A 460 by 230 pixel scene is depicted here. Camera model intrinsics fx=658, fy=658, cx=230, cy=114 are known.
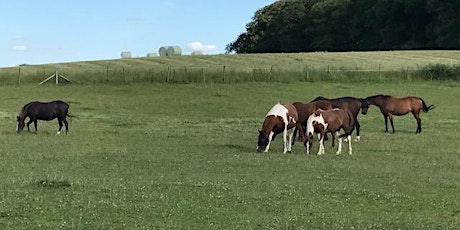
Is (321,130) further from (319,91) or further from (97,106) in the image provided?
(319,91)

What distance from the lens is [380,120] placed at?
28.5 m

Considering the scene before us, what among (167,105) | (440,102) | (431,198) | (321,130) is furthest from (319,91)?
(431,198)

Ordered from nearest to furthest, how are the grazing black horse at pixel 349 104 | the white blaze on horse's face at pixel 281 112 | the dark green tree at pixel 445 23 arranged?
1. the white blaze on horse's face at pixel 281 112
2. the grazing black horse at pixel 349 104
3. the dark green tree at pixel 445 23

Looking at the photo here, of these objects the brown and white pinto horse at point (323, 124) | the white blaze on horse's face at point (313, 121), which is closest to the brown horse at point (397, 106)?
the brown and white pinto horse at point (323, 124)

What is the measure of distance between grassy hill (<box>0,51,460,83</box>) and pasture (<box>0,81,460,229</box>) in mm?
16655

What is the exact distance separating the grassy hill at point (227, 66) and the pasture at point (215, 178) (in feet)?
54.6

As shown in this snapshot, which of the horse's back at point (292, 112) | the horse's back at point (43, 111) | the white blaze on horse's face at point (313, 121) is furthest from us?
the horse's back at point (43, 111)

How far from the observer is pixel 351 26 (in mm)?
94875

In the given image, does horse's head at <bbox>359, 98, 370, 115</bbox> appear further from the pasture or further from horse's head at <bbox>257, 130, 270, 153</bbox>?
horse's head at <bbox>257, 130, 270, 153</bbox>

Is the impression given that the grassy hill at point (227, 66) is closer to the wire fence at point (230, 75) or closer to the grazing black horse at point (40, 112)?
the wire fence at point (230, 75)

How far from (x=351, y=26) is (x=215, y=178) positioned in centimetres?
8456

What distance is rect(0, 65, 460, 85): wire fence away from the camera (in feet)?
146

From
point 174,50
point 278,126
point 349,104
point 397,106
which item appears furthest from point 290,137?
point 174,50

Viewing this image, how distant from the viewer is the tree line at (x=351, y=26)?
80250 millimetres
